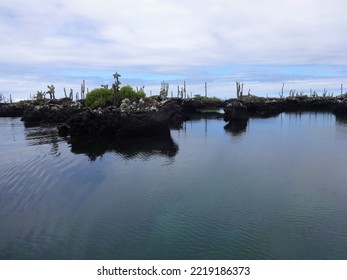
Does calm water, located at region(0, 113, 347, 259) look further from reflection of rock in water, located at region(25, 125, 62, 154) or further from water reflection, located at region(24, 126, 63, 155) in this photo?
reflection of rock in water, located at region(25, 125, 62, 154)

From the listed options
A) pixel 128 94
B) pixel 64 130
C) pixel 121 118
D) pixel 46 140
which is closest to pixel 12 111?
pixel 128 94

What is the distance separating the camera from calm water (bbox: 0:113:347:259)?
14859 mm

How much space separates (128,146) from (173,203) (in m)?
20.7

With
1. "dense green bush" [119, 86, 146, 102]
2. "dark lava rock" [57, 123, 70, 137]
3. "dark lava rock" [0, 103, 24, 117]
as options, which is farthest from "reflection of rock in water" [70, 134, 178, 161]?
"dark lava rock" [0, 103, 24, 117]

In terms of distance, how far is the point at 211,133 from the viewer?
172 feet

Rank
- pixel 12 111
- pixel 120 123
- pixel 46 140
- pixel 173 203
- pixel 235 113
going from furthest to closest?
pixel 12 111
pixel 235 113
pixel 120 123
pixel 46 140
pixel 173 203

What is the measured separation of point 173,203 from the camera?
20.3 metres

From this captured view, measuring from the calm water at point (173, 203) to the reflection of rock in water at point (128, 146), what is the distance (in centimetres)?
31

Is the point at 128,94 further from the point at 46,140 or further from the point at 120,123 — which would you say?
Result: the point at 46,140

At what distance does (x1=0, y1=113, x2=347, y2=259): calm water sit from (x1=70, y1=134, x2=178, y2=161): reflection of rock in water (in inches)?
12.1

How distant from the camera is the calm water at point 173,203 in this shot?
48.8 feet

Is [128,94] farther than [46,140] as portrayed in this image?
Yes

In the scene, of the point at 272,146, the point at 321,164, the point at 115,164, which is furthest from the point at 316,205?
the point at 272,146

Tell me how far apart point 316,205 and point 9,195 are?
17152 millimetres
